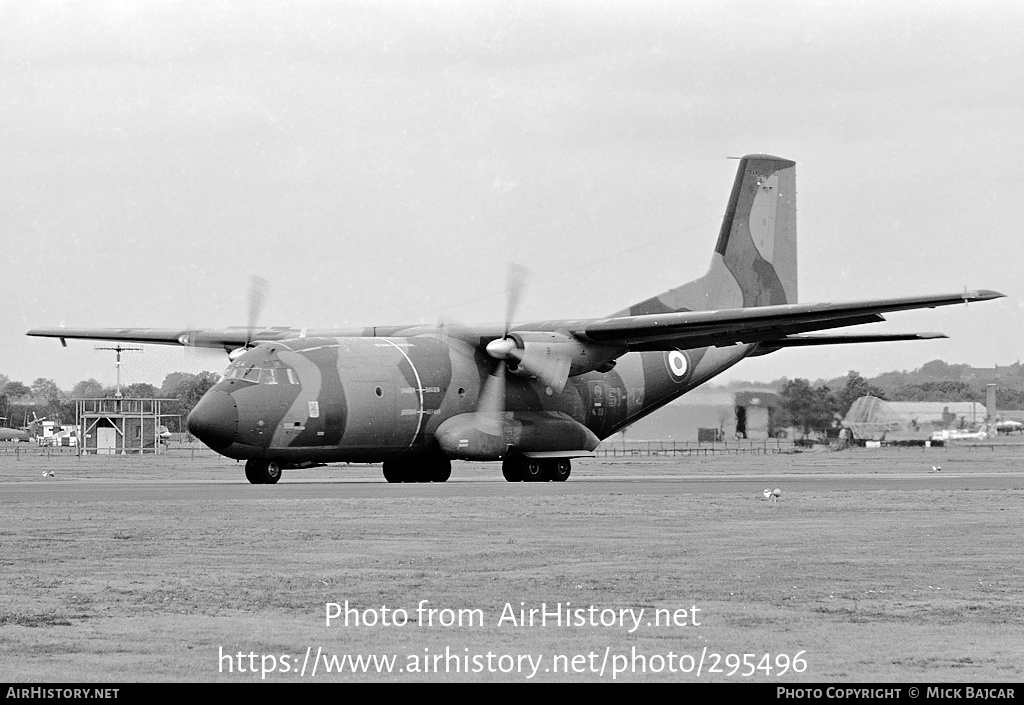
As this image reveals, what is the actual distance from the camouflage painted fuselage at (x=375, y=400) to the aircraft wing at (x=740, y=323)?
8.29 ft

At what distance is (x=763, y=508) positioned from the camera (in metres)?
25.5

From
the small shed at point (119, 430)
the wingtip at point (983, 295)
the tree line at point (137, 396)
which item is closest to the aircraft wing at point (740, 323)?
the wingtip at point (983, 295)

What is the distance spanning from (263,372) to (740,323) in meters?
11.6

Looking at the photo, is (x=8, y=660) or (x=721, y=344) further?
(x=721, y=344)

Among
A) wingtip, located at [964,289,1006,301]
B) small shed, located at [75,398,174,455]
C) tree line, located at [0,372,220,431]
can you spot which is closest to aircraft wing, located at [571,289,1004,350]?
wingtip, located at [964,289,1006,301]

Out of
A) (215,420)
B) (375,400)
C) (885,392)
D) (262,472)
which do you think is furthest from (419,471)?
(885,392)

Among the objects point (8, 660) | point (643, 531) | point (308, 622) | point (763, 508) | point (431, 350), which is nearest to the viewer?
point (8, 660)

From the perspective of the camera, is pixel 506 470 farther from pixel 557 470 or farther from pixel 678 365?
pixel 678 365

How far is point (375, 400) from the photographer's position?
33438 millimetres

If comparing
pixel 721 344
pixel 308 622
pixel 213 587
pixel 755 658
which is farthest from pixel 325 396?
pixel 755 658

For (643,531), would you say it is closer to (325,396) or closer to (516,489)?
(516,489)

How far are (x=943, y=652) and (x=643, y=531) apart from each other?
10245 millimetres

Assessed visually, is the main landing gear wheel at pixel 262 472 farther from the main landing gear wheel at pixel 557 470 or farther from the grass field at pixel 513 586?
the main landing gear wheel at pixel 557 470

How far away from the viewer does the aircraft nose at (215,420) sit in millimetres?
30500
